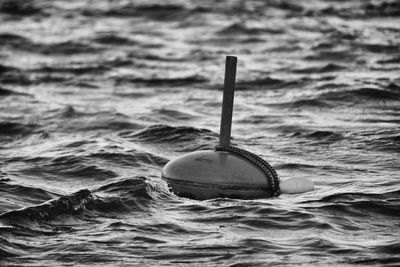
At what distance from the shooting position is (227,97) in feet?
25.2

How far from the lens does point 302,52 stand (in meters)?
17.9

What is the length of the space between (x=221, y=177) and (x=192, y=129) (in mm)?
4089

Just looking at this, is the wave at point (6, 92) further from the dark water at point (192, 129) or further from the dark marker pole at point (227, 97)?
the dark marker pole at point (227, 97)

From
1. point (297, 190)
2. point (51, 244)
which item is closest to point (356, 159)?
point (297, 190)

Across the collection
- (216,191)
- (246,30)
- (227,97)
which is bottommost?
(216,191)

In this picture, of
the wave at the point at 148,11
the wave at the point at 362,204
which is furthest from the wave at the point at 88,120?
the wave at the point at 148,11

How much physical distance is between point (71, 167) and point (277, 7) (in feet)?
50.8

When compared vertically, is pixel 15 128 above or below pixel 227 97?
below

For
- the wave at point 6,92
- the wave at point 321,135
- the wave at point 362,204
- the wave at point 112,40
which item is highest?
the wave at point 112,40

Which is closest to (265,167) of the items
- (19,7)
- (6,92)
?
(6,92)

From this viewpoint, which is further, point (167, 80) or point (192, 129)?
point (167, 80)

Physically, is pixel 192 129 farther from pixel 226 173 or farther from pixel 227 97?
pixel 226 173

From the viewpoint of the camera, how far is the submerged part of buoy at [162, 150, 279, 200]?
7.47m

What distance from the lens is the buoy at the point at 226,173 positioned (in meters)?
7.48
